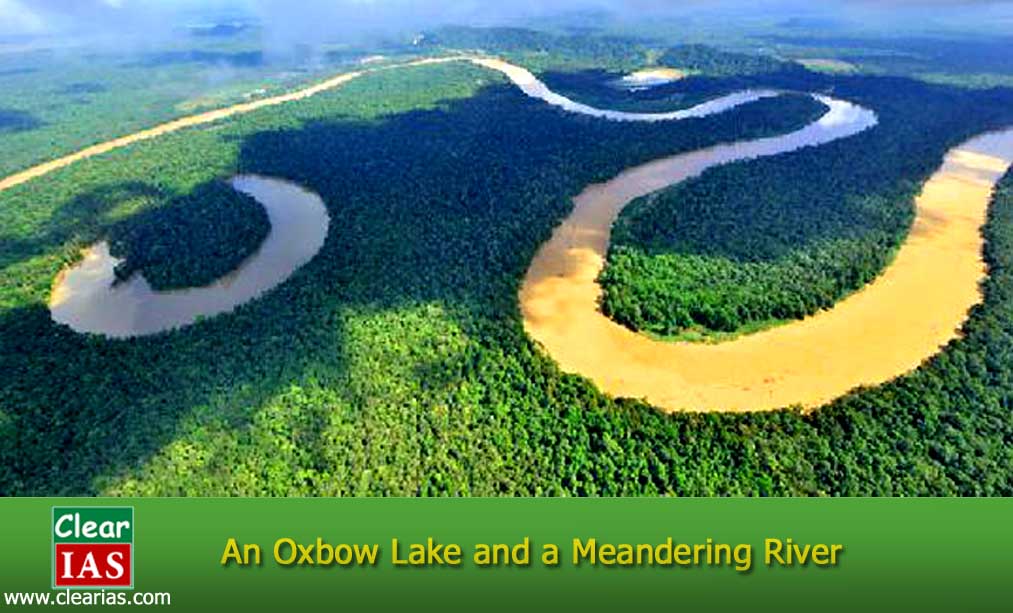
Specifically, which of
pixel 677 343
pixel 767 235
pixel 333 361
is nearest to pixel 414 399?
pixel 333 361

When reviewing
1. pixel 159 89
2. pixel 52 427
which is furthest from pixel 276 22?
pixel 52 427

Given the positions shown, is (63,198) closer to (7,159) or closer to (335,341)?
(7,159)

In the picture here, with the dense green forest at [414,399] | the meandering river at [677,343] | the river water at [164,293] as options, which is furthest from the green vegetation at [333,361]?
the meandering river at [677,343]

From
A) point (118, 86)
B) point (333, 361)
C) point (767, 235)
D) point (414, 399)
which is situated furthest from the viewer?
point (118, 86)

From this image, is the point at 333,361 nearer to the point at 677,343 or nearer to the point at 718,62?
the point at 677,343

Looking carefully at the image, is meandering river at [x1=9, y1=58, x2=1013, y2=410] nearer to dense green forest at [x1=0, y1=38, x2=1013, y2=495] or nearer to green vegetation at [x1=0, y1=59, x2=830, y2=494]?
dense green forest at [x1=0, y1=38, x2=1013, y2=495]

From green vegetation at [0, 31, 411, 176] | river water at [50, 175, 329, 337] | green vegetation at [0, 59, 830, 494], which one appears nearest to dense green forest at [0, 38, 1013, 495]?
green vegetation at [0, 59, 830, 494]

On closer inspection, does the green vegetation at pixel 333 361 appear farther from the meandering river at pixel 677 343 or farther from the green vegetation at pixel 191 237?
the green vegetation at pixel 191 237
